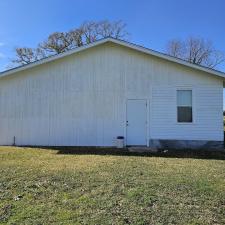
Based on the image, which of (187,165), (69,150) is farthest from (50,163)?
(187,165)

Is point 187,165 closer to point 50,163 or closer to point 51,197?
point 50,163

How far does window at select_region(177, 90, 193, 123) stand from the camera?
1332 cm

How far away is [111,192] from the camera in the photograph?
584 centimetres

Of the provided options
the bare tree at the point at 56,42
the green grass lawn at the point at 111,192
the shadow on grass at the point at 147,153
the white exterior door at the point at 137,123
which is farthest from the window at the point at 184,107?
the bare tree at the point at 56,42

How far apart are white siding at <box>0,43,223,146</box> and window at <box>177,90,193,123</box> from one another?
0.21m

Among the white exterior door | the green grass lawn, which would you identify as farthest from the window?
the green grass lawn

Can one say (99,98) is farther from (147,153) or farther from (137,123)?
(147,153)

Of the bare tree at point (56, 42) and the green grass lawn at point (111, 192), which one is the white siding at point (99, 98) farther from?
the bare tree at point (56, 42)

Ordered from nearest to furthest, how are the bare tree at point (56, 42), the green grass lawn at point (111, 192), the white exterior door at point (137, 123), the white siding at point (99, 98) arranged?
the green grass lawn at point (111, 192)
the white siding at point (99, 98)
the white exterior door at point (137, 123)
the bare tree at point (56, 42)

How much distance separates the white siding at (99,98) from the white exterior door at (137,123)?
0.86 feet

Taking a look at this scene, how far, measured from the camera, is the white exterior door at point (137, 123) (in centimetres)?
1342

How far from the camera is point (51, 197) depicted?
18.1 feet

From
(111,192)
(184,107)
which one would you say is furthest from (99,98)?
(111,192)

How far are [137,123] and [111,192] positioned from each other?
778cm
